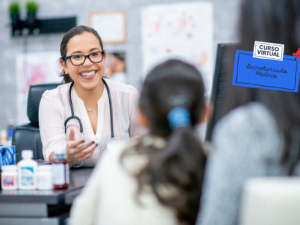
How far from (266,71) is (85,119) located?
914 mm

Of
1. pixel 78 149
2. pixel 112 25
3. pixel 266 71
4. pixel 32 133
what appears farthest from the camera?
pixel 112 25

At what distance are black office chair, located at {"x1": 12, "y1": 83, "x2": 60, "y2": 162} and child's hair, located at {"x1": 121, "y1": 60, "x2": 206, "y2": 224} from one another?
130 cm

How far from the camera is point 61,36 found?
296cm

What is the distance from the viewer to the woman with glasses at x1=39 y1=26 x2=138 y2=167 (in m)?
1.52

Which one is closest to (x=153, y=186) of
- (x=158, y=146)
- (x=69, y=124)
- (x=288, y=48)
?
(x=158, y=146)

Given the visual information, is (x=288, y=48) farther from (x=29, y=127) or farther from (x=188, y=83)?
(x=29, y=127)

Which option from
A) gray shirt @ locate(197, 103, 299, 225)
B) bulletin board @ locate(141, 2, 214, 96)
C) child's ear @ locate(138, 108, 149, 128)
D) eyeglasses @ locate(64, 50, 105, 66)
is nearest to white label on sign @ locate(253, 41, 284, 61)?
gray shirt @ locate(197, 103, 299, 225)

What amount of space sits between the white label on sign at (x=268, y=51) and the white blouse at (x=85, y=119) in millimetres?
874

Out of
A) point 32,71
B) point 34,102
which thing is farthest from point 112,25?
point 34,102

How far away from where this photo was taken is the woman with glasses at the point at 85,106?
1520 mm

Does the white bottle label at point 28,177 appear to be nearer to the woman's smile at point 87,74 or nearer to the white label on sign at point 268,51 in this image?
the woman's smile at point 87,74

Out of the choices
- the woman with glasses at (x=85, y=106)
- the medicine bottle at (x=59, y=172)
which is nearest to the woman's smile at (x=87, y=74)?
the woman with glasses at (x=85, y=106)

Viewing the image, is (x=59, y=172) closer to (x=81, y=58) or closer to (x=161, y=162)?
(x=161, y=162)

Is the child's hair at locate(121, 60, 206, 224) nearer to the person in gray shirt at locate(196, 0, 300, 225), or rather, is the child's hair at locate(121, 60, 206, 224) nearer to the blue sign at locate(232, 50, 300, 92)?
the person in gray shirt at locate(196, 0, 300, 225)
